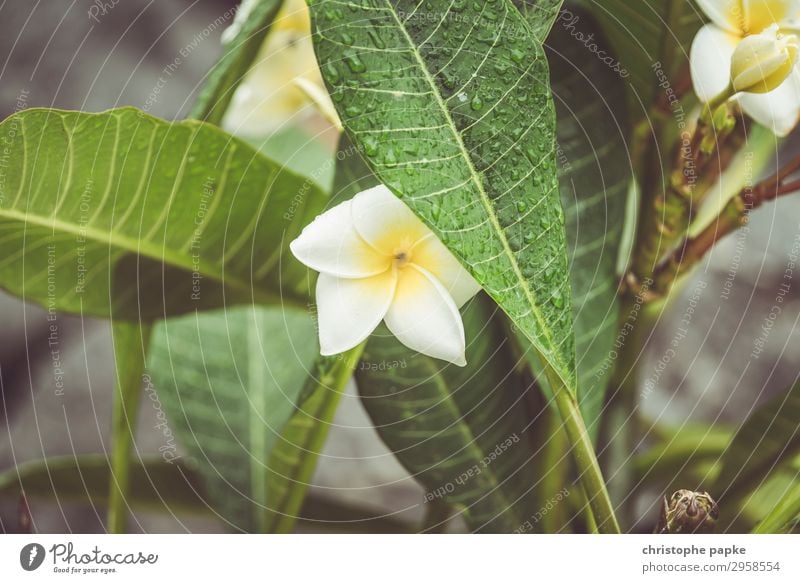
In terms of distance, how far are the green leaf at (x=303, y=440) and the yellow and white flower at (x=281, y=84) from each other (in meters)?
0.08

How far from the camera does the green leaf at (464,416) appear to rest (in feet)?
0.81

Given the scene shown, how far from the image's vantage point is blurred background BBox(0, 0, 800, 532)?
0.28 metres

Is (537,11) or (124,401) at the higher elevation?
(537,11)

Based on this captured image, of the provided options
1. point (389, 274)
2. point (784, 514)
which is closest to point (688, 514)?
point (784, 514)

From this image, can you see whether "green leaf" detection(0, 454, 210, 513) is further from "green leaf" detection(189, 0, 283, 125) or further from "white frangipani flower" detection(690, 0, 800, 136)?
"white frangipani flower" detection(690, 0, 800, 136)

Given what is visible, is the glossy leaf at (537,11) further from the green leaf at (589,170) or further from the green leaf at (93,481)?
the green leaf at (93,481)

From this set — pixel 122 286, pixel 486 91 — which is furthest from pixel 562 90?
pixel 122 286

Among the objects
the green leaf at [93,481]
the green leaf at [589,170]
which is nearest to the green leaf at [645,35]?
the green leaf at [589,170]

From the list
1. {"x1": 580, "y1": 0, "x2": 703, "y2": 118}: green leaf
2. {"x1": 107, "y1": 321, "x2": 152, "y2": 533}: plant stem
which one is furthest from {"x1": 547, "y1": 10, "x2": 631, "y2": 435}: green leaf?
{"x1": 107, "y1": 321, "x2": 152, "y2": 533}: plant stem

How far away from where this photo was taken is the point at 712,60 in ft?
0.79

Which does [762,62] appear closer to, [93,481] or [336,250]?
[336,250]

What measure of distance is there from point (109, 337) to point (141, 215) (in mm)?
86

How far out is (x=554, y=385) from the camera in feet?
0.73
